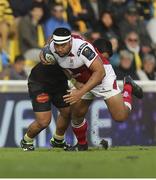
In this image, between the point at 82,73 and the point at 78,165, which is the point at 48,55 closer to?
the point at 82,73

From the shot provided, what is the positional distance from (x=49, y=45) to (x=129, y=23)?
5171mm

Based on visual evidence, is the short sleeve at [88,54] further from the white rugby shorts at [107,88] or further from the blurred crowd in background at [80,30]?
the blurred crowd in background at [80,30]

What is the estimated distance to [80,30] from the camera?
1310 cm

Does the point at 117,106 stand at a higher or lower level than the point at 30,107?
higher

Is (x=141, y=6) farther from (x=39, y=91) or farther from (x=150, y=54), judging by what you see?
(x=39, y=91)

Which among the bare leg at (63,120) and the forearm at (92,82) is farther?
the bare leg at (63,120)

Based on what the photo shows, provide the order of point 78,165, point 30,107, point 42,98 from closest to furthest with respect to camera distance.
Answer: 1. point 78,165
2. point 42,98
3. point 30,107

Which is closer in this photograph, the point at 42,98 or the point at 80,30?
the point at 42,98

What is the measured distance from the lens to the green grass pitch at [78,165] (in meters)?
6.01

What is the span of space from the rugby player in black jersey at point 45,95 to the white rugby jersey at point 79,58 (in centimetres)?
39

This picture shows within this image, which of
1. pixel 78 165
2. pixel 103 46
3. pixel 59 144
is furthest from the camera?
pixel 59 144

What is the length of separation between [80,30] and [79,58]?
4.93m

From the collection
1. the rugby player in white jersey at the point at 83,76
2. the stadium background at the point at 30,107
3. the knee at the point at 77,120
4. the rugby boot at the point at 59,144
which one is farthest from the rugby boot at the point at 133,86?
the stadium background at the point at 30,107

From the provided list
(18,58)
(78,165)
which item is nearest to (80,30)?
(18,58)
